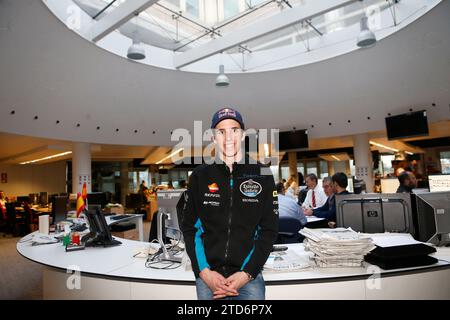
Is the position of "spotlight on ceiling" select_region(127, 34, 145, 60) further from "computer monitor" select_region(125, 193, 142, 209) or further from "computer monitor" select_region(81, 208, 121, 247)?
"computer monitor" select_region(125, 193, 142, 209)

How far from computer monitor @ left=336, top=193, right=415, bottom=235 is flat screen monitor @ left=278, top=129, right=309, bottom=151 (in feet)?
24.5

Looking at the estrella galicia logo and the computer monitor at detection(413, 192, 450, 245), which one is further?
the computer monitor at detection(413, 192, 450, 245)

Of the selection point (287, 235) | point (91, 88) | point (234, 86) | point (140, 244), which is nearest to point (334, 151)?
point (234, 86)

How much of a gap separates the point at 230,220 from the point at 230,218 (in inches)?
0.4

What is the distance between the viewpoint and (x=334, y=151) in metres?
15.3

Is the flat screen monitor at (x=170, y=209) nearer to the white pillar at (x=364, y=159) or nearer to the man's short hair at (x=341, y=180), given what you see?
the man's short hair at (x=341, y=180)

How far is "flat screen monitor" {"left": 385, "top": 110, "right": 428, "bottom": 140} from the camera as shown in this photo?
7.63 m

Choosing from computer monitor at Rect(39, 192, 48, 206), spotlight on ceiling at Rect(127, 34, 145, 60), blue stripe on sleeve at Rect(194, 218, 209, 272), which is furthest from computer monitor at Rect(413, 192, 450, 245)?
computer monitor at Rect(39, 192, 48, 206)

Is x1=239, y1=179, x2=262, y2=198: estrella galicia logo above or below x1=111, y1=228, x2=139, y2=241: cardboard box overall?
above

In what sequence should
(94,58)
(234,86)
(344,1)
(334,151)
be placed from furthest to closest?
1. (334,151)
2. (234,86)
3. (94,58)
4. (344,1)
